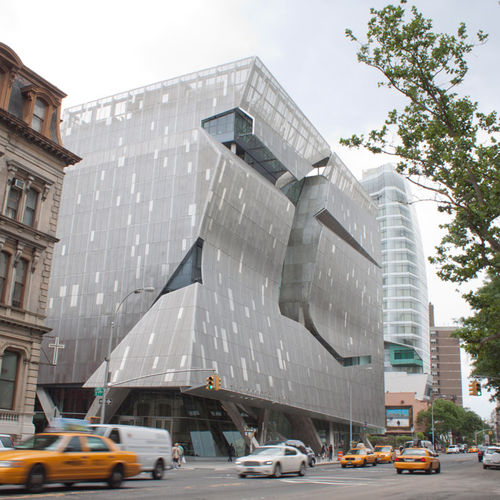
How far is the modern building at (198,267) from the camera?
52.1 m

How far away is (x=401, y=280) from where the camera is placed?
172125 mm

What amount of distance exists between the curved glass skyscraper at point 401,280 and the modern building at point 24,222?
136m

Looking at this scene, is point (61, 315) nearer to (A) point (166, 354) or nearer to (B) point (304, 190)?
(A) point (166, 354)

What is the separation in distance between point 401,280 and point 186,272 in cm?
12807

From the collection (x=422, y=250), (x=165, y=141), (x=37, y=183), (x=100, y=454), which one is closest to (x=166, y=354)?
(x=37, y=183)

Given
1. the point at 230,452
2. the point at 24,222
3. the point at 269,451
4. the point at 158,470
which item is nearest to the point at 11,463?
the point at 158,470

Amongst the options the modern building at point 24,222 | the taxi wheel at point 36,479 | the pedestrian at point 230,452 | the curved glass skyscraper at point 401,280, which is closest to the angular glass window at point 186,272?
the pedestrian at point 230,452

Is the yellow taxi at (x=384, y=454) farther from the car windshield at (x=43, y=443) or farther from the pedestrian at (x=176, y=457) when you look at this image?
the car windshield at (x=43, y=443)

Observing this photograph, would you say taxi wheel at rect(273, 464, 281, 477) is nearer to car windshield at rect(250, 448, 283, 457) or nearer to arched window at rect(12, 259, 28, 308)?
car windshield at rect(250, 448, 283, 457)

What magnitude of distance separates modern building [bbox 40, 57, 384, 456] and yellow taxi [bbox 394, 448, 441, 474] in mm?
17752

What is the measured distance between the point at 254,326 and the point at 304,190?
27.0 m

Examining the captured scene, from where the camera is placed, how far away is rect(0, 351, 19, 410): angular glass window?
30703mm

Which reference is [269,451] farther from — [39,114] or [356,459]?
[39,114]

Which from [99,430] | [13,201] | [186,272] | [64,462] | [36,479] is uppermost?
[186,272]
